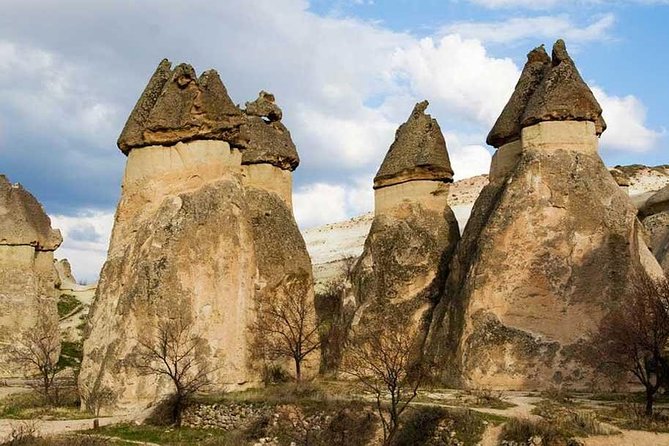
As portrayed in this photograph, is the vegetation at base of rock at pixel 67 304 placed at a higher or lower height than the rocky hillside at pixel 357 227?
lower

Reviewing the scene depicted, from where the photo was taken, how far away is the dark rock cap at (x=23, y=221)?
80.6 feet

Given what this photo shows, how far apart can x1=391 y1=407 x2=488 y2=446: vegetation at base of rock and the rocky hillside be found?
26.3 meters

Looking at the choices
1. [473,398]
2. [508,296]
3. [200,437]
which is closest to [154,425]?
[200,437]

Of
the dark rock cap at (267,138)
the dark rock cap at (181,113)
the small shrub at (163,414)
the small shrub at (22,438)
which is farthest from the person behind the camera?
the dark rock cap at (267,138)

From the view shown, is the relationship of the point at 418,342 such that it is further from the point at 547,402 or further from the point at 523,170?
the point at 547,402

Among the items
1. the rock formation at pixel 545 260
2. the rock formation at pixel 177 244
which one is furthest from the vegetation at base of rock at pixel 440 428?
the rock formation at pixel 545 260

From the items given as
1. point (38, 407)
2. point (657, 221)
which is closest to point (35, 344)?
point (38, 407)

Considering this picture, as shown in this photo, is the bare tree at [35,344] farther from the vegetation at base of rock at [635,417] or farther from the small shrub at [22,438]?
the vegetation at base of rock at [635,417]

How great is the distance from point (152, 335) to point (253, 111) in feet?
28.0

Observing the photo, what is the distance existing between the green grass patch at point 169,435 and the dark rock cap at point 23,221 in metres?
13.0

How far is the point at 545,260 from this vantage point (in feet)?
57.7

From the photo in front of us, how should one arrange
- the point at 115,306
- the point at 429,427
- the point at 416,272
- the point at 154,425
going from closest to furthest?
the point at 429,427, the point at 154,425, the point at 115,306, the point at 416,272

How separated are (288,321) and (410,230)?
4621mm

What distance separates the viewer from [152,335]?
15039 millimetres
